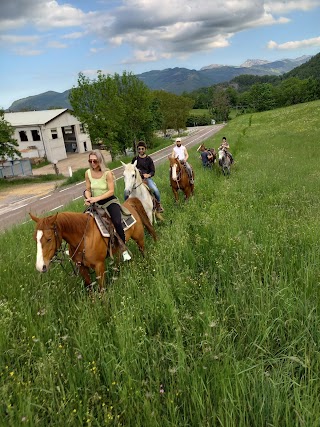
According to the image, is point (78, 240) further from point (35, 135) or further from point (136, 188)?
point (35, 135)

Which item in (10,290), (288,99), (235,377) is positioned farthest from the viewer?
(288,99)

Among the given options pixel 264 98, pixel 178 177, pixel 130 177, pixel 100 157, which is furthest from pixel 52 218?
pixel 264 98

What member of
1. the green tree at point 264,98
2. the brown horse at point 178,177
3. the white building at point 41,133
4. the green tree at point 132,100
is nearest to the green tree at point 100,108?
the green tree at point 132,100

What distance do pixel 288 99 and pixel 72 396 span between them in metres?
143

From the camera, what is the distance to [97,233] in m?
5.26

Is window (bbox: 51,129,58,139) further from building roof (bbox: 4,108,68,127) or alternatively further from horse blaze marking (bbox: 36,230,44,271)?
horse blaze marking (bbox: 36,230,44,271)

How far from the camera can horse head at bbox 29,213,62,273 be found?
412 cm

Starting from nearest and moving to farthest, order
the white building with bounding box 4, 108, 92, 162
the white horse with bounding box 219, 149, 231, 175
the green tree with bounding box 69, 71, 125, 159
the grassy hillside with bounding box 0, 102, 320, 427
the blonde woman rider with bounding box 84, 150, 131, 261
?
the grassy hillside with bounding box 0, 102, 320, 427 < the blonde woman rider with bounding box 84, 150, 131, 261 < the white horse with bounding box 219, 149, 231, 175 < the green tree with bounding box 69, 71, 125, 159 < the white building with bounding box 4, 108, 92, 162

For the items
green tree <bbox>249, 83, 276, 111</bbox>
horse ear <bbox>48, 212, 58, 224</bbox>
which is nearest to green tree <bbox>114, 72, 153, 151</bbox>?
horse ear <bbox>48, 212, 58, 224</bbox>

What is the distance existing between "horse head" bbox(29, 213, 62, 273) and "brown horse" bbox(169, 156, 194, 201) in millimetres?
6709

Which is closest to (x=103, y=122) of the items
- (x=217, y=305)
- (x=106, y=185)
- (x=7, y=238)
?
(x=7, y=238)

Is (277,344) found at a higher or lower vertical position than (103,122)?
lower

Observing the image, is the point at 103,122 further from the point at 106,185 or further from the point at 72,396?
the point at 72,396

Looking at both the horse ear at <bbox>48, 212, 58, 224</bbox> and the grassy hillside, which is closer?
the grassy hillside
